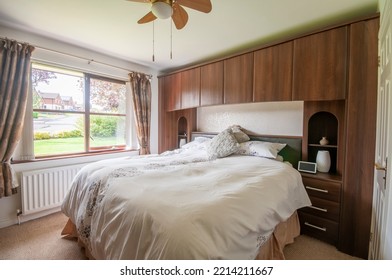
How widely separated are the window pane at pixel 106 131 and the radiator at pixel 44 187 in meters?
0.66

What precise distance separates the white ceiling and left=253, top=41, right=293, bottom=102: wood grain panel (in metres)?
0.24

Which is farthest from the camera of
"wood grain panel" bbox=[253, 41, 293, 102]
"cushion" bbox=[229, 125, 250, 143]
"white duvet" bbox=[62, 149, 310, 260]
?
"cushion" bbox=[229, 125, 250, 143]

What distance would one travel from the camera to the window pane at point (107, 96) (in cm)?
326

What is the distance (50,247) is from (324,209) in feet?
9.64

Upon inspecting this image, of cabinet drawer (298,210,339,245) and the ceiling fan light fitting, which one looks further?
cabinet drawer (298,210,339,245)

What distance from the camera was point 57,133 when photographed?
289cm

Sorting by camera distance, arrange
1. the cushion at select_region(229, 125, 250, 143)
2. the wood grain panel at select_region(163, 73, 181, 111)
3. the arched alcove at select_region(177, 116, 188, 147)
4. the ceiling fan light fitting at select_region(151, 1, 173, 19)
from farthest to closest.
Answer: the arched alcove at select_region(177, 116, 188, 147) → the wood grain panel at select_region(163, 73, 181, 111) → the cushion at select_region(229, 125, 250, 143) → the ceiling fan light fitting at select_region(151, 1, 173, 19)

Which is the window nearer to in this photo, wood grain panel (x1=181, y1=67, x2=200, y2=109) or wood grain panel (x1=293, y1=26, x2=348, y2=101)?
wood grain panel (x1=181, y1=67, x2=200, y2=109)

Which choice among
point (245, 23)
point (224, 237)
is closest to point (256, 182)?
point (224, 237)

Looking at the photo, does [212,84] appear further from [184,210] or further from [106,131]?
[184,210]

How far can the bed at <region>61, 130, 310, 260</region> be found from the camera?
915mm

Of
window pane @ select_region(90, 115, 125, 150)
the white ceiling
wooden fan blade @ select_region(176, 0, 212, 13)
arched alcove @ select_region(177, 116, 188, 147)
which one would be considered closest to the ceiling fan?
wooden fan blade @ select_region(176, 0, 212, 13)

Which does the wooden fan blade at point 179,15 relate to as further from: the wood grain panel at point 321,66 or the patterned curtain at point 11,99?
the patterned curtain at point 11,99
